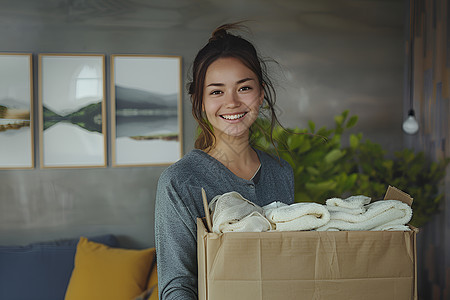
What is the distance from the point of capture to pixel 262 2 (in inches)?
106

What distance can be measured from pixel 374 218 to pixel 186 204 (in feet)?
1.27

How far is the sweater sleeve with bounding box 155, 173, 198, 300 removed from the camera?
2.63 ft

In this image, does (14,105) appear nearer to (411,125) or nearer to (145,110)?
(145,110)

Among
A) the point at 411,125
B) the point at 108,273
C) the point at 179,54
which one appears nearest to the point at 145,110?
the point at 179,54

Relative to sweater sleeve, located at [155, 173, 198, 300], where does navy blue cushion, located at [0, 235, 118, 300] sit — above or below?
below

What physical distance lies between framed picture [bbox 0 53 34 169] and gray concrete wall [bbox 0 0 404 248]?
0.07 meters

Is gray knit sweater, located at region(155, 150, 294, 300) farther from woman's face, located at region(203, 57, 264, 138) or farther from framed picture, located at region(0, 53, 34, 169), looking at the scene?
framed picture, located at region(0, 53, 34, 169)

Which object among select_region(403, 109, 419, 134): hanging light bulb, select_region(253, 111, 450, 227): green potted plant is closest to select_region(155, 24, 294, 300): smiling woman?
select_region(253, 111, 450, 227): green potted plant

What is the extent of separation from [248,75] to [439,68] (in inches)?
76.6

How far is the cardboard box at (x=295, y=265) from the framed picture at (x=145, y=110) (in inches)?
80.0

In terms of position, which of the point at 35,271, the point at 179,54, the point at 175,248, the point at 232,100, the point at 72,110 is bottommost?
the point at 35,271

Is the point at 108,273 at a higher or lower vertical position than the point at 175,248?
lower

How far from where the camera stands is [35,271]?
2.28 m

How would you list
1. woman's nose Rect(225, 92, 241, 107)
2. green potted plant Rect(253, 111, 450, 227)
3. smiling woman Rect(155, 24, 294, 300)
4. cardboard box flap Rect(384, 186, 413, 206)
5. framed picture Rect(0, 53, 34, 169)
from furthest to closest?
framed picture Rect(0, 53, 34, 169), green potted plant Rect(253, 111, 450, 227), woman's nose Rect(225, 92, 241, 107), smiling woman Rect(155, 24, 294, 300), cardboard box flap Rect(384, 186, 413, 206)
